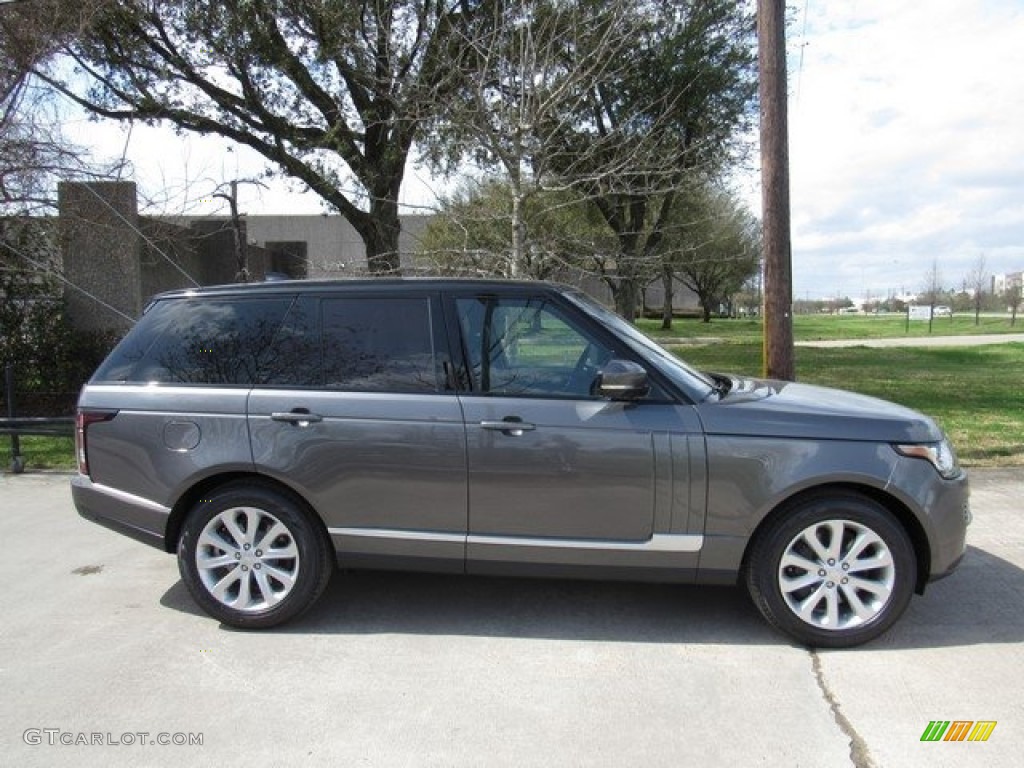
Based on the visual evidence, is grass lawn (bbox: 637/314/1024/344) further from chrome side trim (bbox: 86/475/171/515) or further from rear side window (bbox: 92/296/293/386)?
chrome side trim (bbox: 86/475/171/515)

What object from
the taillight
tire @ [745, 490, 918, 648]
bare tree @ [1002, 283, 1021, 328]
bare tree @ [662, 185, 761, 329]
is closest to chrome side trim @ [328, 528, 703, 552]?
tire @ [745, 490, 918, 648]

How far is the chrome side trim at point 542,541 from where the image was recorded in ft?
12.7

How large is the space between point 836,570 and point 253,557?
2.97 metres

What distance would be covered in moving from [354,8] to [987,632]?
499 inches

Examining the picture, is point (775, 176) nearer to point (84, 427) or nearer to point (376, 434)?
point (376, 434)

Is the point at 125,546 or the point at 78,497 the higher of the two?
the point at 78,497

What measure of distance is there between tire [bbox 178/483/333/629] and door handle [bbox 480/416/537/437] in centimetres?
111

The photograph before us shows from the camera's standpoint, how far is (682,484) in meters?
3.83

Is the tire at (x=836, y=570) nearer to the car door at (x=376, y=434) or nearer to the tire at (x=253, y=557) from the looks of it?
the car door at (x=376, y=434)

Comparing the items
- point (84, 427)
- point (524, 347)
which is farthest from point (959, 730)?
point (84, 427)

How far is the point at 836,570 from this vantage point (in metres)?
3.81

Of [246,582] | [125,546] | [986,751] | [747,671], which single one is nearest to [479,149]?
[125,546]

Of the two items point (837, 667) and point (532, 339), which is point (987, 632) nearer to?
point (837, 667)

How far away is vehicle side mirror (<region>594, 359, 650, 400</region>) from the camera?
376cm
